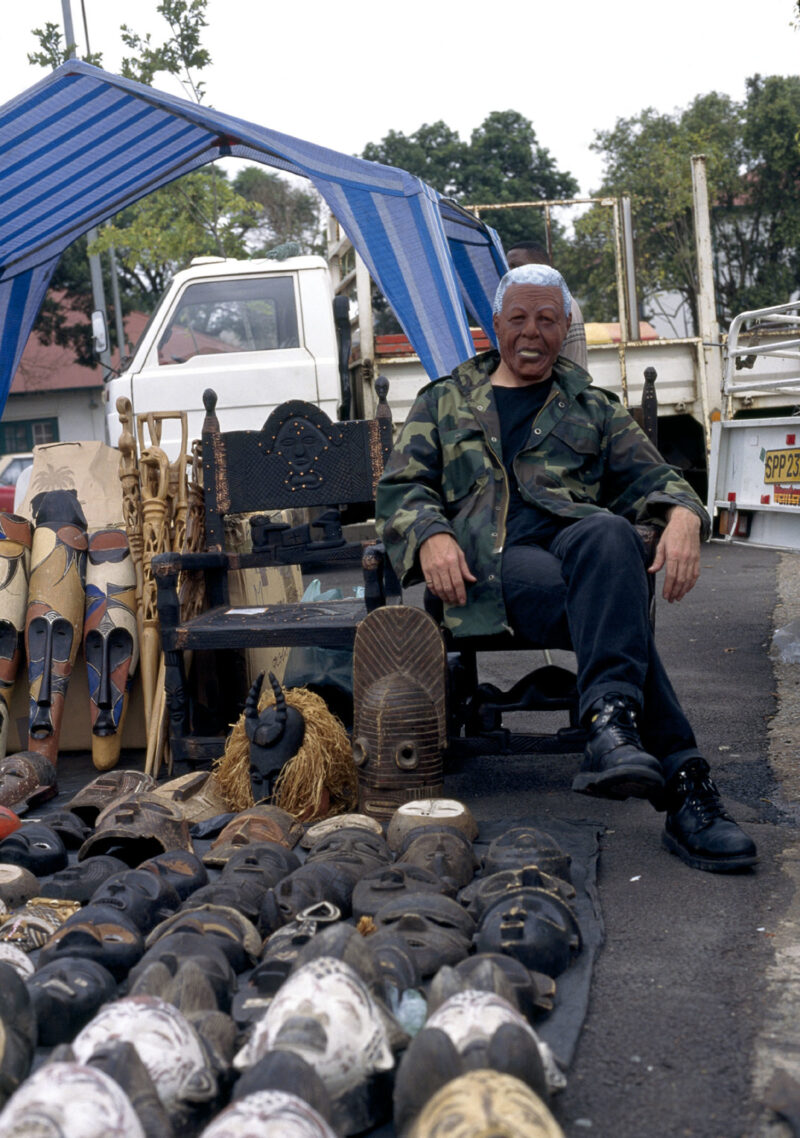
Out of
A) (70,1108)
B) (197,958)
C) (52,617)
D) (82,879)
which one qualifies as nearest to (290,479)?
(52,617)

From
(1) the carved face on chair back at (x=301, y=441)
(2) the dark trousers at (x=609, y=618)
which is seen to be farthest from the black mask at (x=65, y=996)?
(1) the carved face on chair back at (x=301, y=441)

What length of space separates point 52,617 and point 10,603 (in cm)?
19

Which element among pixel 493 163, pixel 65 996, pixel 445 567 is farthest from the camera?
pixel 493 163

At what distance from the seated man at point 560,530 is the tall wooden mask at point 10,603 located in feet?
5.77

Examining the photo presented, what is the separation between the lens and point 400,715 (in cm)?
331

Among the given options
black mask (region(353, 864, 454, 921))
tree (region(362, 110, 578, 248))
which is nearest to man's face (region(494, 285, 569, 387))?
black mask (region(353, 864, 454, 921))

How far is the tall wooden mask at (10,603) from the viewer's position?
4.43m

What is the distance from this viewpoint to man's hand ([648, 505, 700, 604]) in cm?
306

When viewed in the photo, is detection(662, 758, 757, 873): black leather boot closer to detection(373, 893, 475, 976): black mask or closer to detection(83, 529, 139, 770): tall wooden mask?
detection(373, 893, 475, 976): black mask

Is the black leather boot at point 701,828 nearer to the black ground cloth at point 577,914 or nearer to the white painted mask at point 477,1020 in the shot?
the black ground cloth at point 577,914

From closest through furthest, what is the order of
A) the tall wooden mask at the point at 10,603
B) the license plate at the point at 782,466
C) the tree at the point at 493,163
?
1. the tall wooden mask at the point at 10,603
2. the license plate at the point at 782,466
3. the tree at the point at 493,163

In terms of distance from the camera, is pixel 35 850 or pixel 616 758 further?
pixel 35 850

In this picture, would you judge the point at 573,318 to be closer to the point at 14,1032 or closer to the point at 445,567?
the point at 445,567

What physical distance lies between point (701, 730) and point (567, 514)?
1.37 m
